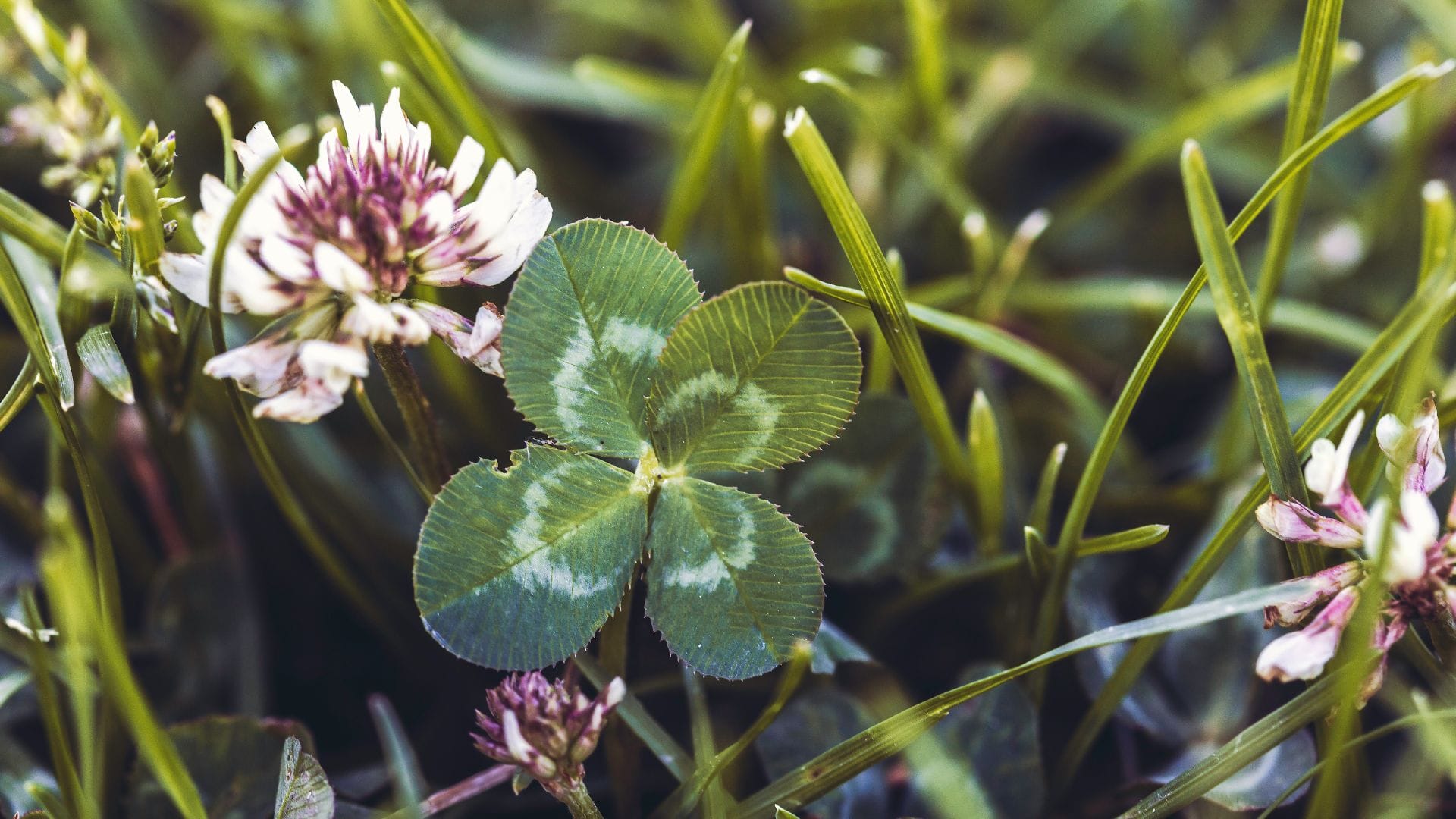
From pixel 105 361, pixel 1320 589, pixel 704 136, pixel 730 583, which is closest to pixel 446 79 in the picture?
pixel 704 136

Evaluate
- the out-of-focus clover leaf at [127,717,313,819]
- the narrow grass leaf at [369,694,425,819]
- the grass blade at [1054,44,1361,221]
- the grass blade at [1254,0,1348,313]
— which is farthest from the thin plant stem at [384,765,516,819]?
the grass blade at [1054,44,1361,221]

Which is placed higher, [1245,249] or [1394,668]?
[1245,249]

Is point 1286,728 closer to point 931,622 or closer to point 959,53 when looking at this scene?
point 931,622

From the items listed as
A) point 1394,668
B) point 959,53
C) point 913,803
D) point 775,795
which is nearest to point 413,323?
point 775,795

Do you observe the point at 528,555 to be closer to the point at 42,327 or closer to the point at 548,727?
the point at 548,727

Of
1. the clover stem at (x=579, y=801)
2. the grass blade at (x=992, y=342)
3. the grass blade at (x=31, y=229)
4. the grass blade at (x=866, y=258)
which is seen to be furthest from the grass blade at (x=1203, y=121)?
the grass blade at (x=31, y=229)

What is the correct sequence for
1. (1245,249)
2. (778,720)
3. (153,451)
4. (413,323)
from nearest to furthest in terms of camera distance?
1. (413,323)
2. (778,720)
3. (153,451)
4. (1245,249)
